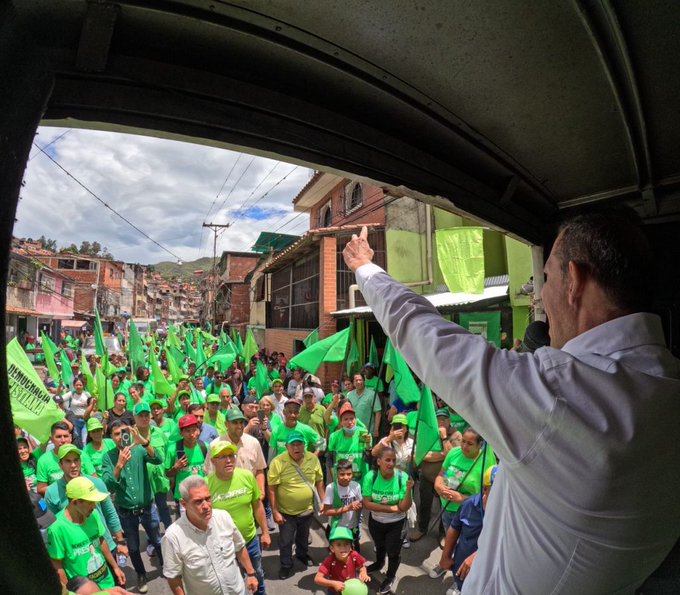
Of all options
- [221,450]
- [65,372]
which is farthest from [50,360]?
[221,450]

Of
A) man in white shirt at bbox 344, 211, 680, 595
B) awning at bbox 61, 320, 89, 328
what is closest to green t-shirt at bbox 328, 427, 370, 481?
man in white shirt at bbox 344, 211, 680, 595

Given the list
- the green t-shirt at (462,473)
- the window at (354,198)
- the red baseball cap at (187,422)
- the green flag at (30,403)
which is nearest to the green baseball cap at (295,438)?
the red baseball cap at (187,422)

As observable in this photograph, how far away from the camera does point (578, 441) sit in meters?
0.87

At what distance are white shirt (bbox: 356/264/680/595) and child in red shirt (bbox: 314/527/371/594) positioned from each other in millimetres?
3647

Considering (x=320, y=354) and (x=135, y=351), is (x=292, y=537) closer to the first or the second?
(x=320, y=354)

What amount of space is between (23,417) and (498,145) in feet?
20.8

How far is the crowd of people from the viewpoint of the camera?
12.2 ft

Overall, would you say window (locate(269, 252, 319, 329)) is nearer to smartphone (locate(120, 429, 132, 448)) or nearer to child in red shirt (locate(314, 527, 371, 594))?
smartphone (locate(120, 429, 132, 448))

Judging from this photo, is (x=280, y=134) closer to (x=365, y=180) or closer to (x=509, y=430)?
(x=365, y=180)

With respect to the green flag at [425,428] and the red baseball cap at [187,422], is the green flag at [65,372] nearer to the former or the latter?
the red baseball cap at [187,422]

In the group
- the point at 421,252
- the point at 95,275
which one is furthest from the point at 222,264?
the point at 421,252

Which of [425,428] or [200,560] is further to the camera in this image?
[425,428]

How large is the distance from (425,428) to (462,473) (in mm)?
953

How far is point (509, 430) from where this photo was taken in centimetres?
91
